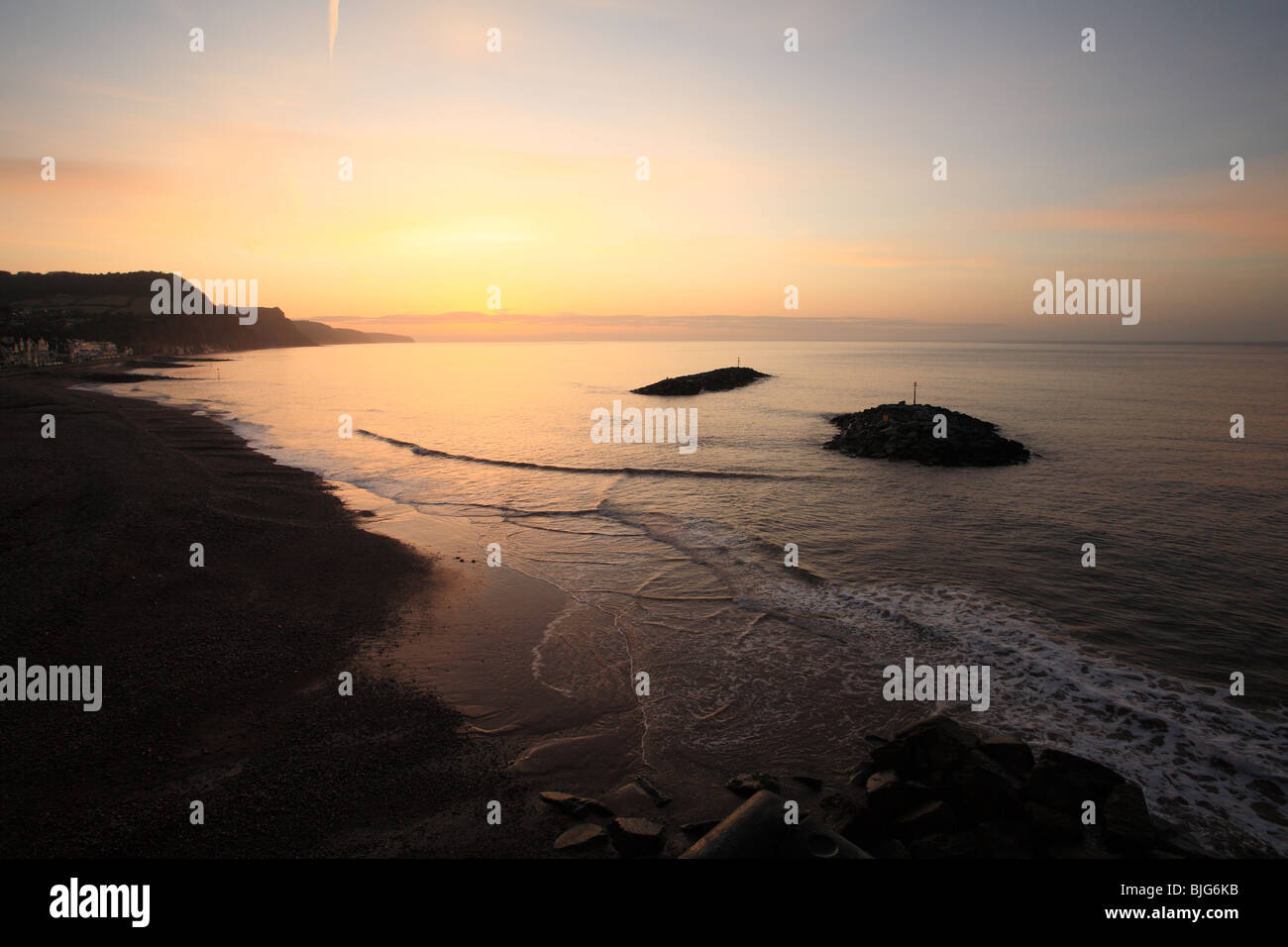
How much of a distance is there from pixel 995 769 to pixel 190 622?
13281mm

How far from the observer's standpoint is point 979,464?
29.8m

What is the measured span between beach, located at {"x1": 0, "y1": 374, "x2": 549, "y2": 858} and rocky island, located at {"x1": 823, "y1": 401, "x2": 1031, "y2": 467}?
2530 centimetres

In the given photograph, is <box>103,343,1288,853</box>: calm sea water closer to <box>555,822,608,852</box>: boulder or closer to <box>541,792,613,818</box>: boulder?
<box>541,792,613,818</box>: boulder

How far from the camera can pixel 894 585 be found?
47.9ft

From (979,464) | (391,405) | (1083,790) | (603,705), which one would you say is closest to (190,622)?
(603,705)

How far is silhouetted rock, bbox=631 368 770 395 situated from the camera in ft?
245

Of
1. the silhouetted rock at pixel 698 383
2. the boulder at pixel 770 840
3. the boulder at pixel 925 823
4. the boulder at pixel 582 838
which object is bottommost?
the boulder at pixel 582 838

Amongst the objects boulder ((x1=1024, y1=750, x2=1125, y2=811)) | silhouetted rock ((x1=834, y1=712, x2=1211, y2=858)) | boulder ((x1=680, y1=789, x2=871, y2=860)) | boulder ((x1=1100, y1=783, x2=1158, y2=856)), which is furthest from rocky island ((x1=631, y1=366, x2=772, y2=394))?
boulder ((x1=680, y1=789, x2=871, y2=860))

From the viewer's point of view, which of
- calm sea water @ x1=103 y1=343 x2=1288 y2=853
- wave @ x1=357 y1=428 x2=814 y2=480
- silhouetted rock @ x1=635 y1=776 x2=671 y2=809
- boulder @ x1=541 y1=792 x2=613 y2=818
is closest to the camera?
boulder @ x1=541 y1=792 x2=613 y2=818

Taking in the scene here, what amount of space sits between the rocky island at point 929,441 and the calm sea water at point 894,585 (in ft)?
5.29

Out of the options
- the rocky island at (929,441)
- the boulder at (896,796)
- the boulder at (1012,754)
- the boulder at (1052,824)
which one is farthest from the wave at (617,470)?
the boulder at (1052,824)

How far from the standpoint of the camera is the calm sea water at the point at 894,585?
8.88 metres

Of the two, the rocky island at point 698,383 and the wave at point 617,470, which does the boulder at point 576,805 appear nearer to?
the wave at point 617,470
